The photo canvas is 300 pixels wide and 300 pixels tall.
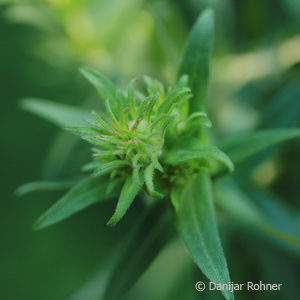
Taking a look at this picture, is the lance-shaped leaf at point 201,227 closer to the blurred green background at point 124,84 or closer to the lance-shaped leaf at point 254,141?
the lance-shaped leaf at point 254,141

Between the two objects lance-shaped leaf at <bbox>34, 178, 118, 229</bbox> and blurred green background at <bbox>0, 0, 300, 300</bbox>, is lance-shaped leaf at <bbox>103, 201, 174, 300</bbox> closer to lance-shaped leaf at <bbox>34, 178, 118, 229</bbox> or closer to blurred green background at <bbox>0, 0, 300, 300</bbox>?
lance-shaped leaf at <bbox>34, 178, 118, 229</bbox>

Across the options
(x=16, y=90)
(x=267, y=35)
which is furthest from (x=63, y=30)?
(x=267, y=35)

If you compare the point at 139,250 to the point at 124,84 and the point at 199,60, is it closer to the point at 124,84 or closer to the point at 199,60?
the point at 199,60

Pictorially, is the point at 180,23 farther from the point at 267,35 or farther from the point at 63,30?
the point at 63,30

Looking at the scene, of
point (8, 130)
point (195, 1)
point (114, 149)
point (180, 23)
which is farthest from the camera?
point (8, 130)

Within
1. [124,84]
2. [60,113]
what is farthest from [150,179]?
[124,84]

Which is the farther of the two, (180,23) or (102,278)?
(180,23)
